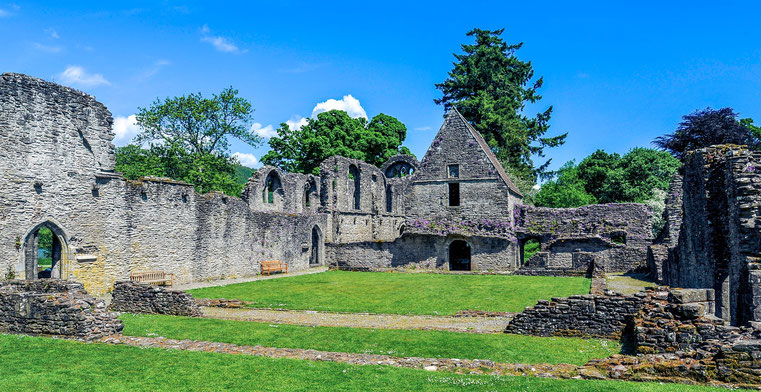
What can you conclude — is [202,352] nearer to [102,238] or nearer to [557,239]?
[102,238]

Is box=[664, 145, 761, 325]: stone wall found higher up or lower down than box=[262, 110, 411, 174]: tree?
lower down

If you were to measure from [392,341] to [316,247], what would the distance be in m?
24.0

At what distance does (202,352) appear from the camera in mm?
9664

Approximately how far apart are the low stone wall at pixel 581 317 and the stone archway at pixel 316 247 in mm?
23287

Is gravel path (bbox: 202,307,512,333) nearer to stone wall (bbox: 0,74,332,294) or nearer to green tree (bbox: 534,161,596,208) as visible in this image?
stone wall (bbox: 0,74,332,294)

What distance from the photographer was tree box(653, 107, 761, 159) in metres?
40.6

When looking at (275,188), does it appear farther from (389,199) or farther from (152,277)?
(152,277)

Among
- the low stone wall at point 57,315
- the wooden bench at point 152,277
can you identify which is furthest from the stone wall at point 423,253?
the low stone wall at point 57,315

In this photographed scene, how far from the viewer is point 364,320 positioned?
13672 millimetres

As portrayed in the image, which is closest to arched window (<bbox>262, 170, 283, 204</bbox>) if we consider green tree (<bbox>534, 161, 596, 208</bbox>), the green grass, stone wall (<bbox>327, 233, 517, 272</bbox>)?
stone wall (<bbox>327, 233, 517, 272</bbox>)

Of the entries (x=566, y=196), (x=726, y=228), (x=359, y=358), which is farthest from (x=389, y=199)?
(x=359, y=358)

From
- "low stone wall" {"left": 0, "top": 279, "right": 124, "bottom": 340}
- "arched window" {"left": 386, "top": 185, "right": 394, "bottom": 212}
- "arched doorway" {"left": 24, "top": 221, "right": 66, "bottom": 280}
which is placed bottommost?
"low stone wall" {"left": 0, "top": 279, "right": 124, "bottom": 340}

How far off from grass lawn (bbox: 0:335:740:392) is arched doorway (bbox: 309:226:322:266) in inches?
959

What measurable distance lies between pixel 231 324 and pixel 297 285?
381 inches
